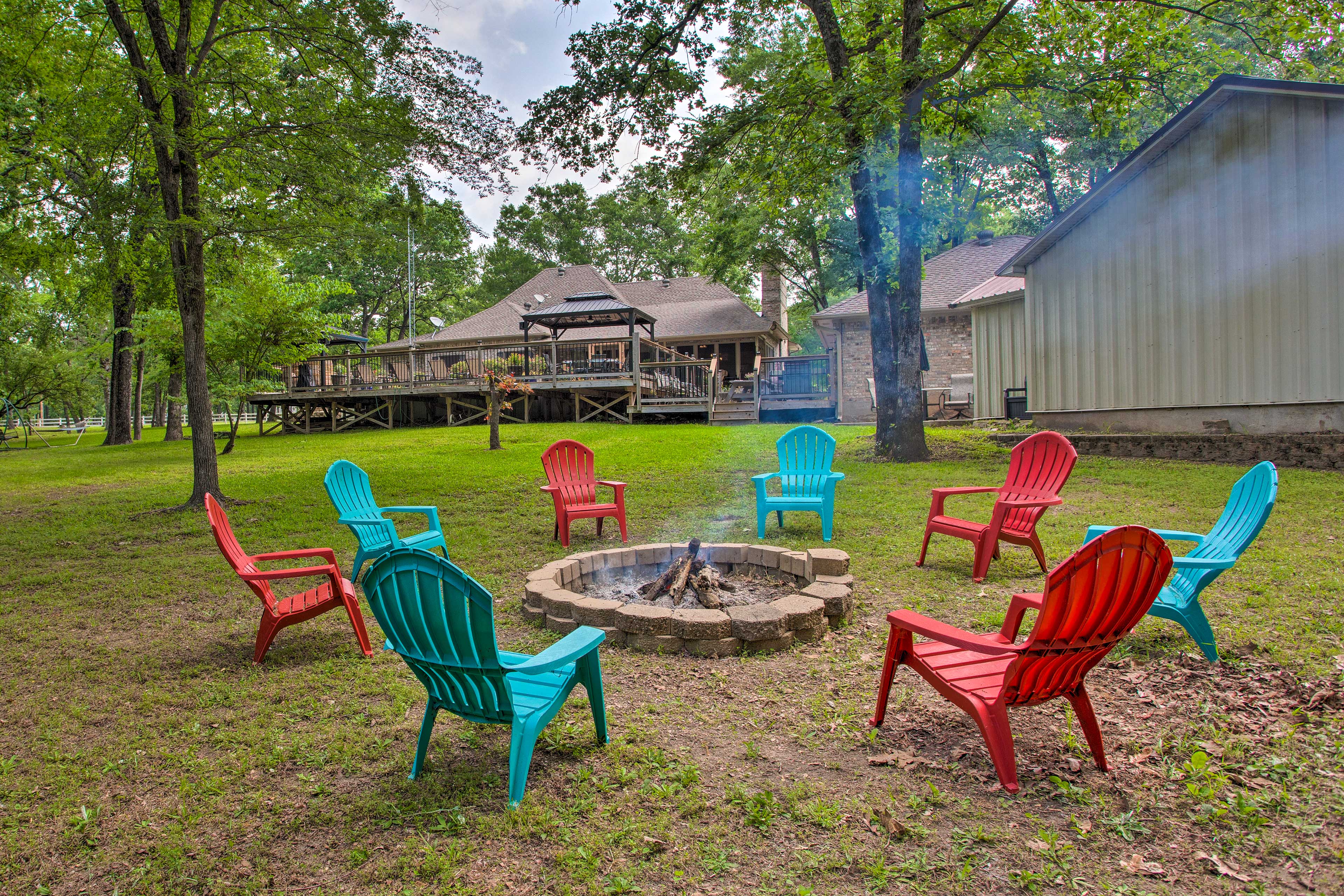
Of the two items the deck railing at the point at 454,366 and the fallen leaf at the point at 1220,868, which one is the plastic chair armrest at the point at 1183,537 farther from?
the deck railing at the point at 454,366

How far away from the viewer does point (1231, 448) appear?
8.88m

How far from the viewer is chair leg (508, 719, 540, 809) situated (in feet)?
7.57

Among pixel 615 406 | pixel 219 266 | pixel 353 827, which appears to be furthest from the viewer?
pixel 615 406

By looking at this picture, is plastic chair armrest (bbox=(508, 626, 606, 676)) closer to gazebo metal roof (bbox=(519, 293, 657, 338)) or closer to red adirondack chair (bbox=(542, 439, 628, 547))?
red adirondack chair (bbox=(542, 439, 628, 547))

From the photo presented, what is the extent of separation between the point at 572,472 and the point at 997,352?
12.2 m

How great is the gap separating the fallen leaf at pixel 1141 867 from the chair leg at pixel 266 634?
3.84m

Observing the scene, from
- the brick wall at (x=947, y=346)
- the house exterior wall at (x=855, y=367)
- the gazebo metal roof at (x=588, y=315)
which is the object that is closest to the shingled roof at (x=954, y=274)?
the house exterior wall at (x=855, y=367)

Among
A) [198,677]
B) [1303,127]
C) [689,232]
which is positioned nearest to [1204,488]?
[1303,127]

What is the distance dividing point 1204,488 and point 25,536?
41.3 ft

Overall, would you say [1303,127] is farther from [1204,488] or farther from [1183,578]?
[1183,578]

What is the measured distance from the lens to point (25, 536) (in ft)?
23.7

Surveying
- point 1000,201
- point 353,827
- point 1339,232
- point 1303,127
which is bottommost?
point 353,827

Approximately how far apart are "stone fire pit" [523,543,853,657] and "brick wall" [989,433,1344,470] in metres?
7.47

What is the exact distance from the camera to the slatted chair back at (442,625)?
2.17 meters
